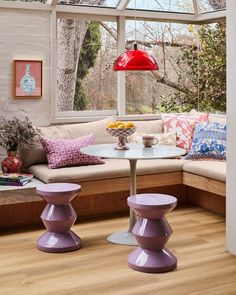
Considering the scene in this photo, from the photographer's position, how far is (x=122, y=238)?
4.22 m

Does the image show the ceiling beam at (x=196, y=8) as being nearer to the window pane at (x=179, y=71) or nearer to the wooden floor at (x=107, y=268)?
the window pane at (x=179, y=71)

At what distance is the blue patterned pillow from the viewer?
17.1 ft

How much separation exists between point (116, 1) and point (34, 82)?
138 centimetres

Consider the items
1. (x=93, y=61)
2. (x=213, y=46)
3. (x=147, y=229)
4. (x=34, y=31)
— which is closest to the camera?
(x=147, y=229)

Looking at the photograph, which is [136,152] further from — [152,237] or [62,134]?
[62,134]

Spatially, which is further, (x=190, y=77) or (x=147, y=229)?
(x=190, y=77)

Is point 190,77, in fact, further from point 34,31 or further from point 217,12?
point 34,31

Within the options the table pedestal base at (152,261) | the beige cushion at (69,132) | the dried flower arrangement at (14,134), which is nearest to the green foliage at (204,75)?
the beige cushion at (69,132)

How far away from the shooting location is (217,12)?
6039 mm

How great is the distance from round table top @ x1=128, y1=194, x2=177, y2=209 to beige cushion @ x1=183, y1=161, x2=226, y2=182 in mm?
1063

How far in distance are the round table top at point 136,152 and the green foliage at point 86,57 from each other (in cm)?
144

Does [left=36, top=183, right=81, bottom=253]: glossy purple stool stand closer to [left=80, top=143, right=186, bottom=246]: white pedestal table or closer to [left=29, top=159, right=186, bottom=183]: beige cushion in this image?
[left=80, top=143, right=186, bottom=246]: white pedestal table

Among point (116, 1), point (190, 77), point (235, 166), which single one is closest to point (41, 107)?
point (116, 1)

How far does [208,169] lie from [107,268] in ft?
5.59
